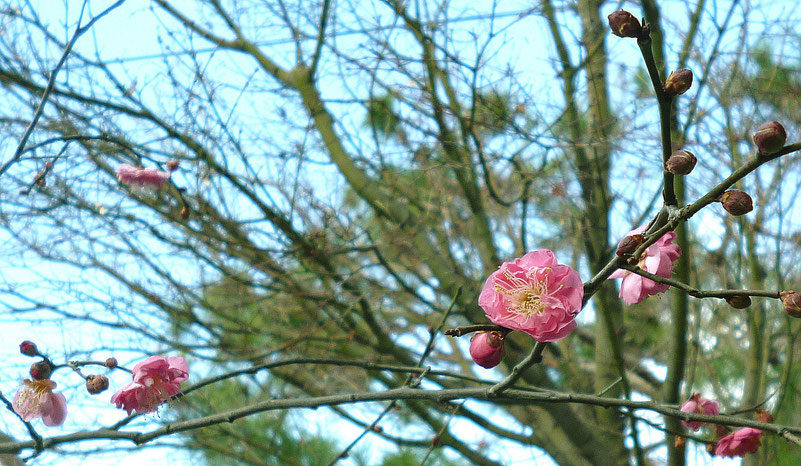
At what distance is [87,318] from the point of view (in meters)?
2.97

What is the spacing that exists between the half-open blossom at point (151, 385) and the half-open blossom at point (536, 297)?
0.80 meters

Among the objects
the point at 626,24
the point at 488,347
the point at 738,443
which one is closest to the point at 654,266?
the point at 488,347

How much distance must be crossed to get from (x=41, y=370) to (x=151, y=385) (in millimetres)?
220

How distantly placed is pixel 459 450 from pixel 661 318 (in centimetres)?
190

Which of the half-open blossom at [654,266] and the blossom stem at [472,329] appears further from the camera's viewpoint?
the half-open blossom at [654,266]

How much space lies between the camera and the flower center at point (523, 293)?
112 cm

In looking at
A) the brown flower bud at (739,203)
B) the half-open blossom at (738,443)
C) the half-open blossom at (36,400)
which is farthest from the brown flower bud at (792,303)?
the half-open blossom at (36,400)

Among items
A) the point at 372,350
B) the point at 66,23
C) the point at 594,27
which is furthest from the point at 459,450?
the point at 66,23

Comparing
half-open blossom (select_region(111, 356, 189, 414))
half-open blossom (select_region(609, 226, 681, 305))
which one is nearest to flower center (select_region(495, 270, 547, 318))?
half-open blossom (select_region(609, 226, 681, 305))

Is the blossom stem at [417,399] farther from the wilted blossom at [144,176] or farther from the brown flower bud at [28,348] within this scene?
the wilted blossom at [144,176]

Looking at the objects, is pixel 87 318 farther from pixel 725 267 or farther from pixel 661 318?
pixel 661 318

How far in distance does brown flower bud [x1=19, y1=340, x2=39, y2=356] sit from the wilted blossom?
98cm

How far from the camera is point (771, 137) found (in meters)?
0.88

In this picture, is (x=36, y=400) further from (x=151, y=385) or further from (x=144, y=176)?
(x=144, y=176)
